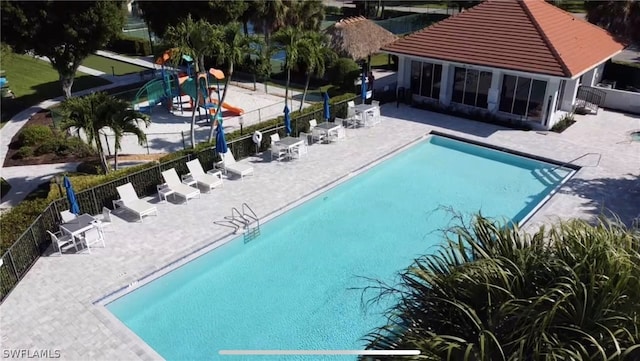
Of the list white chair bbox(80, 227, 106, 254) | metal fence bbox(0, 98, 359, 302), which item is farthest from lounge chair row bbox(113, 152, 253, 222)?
white chair bbox(80, 227, 106, 254)

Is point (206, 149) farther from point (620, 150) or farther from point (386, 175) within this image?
point (620, 150)

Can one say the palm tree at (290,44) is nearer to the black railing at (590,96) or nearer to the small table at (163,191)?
the small table at (163,191)

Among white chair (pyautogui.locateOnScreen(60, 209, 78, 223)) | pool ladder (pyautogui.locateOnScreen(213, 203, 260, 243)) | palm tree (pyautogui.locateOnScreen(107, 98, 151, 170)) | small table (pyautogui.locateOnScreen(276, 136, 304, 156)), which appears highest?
palm tree (pyautogui.locateOnScreen(107, 98, 151, 170))

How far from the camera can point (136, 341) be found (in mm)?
10383

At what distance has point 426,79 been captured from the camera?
25.5m

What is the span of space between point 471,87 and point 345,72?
8.18 metres

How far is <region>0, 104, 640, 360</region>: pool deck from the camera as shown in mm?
10672

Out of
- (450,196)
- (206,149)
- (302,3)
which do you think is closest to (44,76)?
(302,3)

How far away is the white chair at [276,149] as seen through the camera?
19312mm

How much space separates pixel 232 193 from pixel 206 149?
2180mm

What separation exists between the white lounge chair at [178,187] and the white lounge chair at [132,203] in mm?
1050

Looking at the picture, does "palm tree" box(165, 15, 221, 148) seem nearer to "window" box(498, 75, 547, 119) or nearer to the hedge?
the hedge

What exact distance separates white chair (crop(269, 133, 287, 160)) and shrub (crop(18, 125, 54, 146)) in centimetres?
990

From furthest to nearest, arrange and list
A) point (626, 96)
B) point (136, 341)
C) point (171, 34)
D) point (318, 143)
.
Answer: point (626, 96)
point (318, 143)
point (171, 34)
point (136, 341)
